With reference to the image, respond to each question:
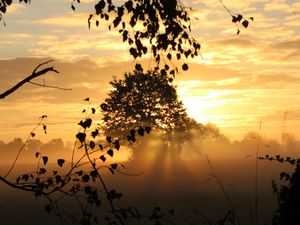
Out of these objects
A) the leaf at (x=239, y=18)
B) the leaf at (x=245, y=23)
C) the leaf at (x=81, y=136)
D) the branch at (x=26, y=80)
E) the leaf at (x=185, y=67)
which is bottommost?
the leaf at (x=81, y=136)

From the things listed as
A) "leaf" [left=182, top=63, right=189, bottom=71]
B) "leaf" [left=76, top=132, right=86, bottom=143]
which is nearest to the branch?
"leaf" [left=76, top=132, right=86, bottom=143]

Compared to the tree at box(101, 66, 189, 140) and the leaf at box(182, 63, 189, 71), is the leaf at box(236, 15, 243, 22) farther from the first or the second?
the tree at box(101, 66, 189, 140)

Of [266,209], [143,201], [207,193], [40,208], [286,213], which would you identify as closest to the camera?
[286,213]

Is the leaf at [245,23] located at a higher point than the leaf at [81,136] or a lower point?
higher

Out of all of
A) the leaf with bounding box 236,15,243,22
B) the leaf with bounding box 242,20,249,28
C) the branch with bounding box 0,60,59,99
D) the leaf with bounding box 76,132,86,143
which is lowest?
the leaf with bounding box 76,132,86,143

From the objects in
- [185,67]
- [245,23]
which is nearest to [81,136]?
[185,67]

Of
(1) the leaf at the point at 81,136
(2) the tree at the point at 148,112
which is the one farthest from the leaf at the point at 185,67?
(2) the tree at the point at 148,112

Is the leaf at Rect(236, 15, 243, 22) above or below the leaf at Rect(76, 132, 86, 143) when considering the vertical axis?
above

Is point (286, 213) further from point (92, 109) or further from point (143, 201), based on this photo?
point (143, 201)

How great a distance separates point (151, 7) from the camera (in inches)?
291

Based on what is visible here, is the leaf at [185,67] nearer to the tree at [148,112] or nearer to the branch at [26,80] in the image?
the branch at [26,80]

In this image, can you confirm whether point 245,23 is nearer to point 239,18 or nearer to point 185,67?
point 239,18

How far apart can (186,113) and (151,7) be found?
50.8m

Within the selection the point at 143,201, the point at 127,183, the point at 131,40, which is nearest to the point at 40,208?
the point at 143,201
